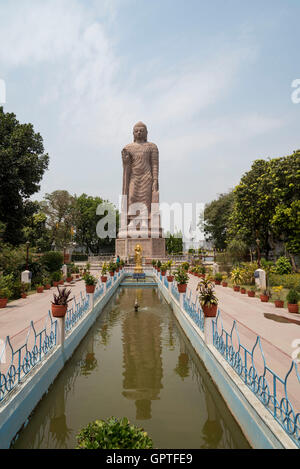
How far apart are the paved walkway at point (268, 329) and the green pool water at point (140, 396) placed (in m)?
1.27

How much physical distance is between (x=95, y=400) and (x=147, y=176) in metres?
35.3

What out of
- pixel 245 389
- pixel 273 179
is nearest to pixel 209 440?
pixel 245 389

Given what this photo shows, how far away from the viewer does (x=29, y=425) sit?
457cm

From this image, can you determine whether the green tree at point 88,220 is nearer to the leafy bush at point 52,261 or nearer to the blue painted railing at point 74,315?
the leafy bush at point 52,261

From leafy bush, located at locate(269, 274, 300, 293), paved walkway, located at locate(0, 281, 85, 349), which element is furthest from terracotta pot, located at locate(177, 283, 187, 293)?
leafy bush, located at locate(269, 274, 300, 293)

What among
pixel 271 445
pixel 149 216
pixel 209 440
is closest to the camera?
pixel 271 445

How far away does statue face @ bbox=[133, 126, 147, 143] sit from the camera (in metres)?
39.6

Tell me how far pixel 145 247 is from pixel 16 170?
1941 cm

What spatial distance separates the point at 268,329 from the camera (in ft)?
27.9

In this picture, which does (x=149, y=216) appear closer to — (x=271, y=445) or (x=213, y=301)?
(x=213, y=301)

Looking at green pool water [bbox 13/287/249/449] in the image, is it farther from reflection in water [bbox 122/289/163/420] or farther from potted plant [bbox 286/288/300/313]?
potted plant [bbox 286/288/300/313]

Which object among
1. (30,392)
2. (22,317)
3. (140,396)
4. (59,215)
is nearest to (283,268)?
(22,317)

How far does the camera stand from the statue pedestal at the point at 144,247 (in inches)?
1369

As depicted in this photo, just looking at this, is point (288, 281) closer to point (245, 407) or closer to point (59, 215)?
point (245, 407)
